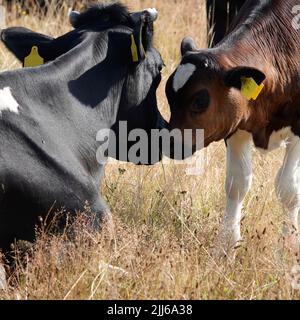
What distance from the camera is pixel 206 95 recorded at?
6.35 m

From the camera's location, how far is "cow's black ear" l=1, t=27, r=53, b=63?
719cm

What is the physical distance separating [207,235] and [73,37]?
5.05ft

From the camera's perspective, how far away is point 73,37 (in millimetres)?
6996

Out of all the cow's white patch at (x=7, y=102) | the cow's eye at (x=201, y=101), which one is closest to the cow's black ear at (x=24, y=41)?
the cow's white patch at (x=7, y=102)

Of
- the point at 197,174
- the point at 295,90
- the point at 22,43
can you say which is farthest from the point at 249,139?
the point at 22,43

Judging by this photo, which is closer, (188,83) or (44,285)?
(44,285)

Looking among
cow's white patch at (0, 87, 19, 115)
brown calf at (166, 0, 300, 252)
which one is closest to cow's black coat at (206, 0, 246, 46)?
brown calf at (166, 0, 300, 252)

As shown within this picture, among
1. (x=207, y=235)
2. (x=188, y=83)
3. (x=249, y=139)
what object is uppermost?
(x=188, y=83)

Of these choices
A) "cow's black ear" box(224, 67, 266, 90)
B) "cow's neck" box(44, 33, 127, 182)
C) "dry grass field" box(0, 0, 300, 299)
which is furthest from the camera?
"cow's neck" box(44, 33, 127, 182)

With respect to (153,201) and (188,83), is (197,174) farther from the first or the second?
(188,83)

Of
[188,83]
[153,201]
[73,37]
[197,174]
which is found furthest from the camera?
[197,174]

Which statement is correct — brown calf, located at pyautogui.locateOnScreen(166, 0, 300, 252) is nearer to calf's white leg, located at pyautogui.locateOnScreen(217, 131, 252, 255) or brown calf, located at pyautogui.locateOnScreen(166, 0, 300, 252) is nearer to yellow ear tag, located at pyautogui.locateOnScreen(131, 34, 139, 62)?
calf's white leg, located at pyautogui.locateOnScreen(217, 131, 252, 255)

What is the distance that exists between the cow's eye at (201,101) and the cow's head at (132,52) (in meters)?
0.60
